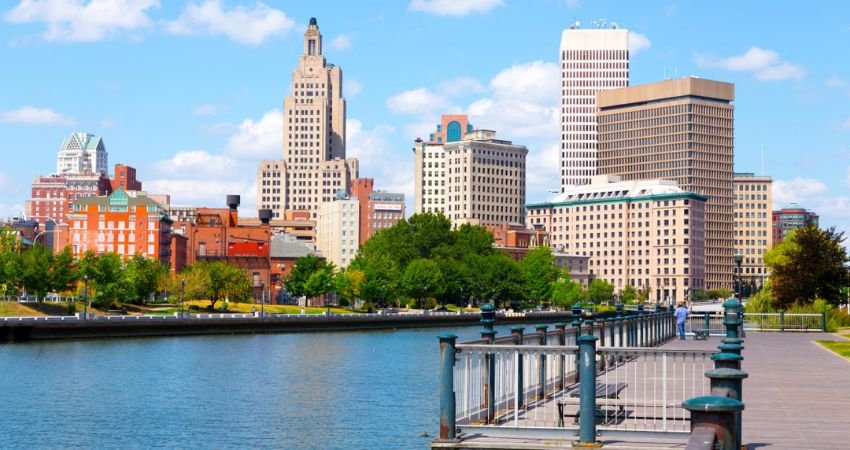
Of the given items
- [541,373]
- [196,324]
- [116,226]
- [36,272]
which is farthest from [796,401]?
[116,226]

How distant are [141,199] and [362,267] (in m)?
41.8

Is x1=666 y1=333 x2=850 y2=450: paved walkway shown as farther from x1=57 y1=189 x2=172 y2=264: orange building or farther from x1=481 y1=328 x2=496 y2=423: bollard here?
x1=57 y1=189 x2=172 y2=264: orange building

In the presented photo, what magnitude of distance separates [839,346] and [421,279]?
131 metres

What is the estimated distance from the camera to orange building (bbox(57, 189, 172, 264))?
→ 18925 centimetres

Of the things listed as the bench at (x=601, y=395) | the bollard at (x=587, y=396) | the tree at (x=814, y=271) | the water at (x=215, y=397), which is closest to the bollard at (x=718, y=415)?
the bollard at (x=587, y=396)

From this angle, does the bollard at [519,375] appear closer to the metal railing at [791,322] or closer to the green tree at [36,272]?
the metal railing at [791,322]

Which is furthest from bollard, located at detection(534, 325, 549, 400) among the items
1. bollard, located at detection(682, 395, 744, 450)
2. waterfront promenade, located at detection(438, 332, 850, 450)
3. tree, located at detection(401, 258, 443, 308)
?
tree, located at detection(401, 258, 443, 308)

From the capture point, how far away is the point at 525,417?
20.5m

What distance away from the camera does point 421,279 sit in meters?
179

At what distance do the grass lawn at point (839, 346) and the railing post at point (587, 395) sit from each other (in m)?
26.1

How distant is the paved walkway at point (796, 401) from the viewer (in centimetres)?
1894

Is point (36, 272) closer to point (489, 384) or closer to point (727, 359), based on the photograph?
point (489, 384)

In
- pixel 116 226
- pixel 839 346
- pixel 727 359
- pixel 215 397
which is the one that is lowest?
pixel 215 397

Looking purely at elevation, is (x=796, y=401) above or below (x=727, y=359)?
below
